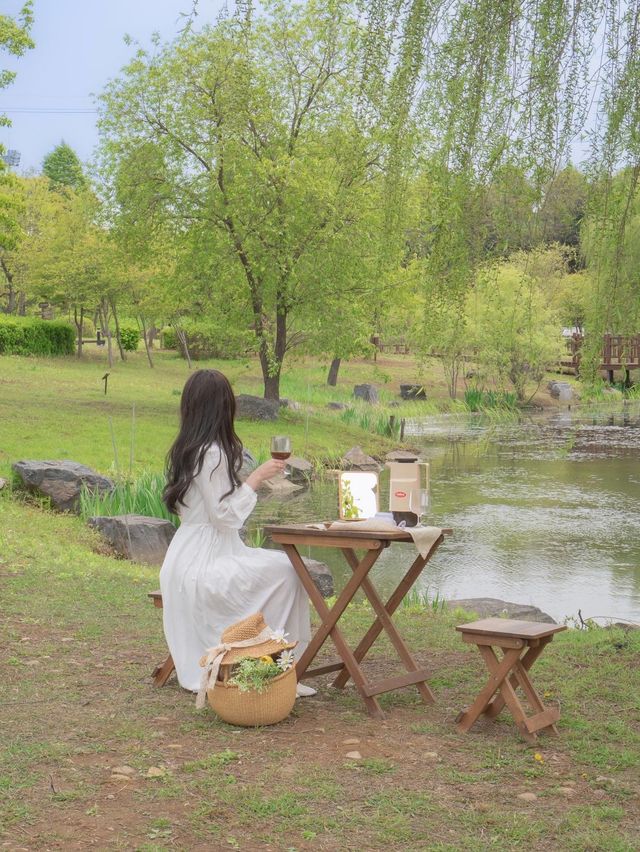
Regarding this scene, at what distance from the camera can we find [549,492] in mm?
16984

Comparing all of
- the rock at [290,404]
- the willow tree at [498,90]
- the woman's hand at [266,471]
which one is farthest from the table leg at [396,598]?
the rock at [290,404]

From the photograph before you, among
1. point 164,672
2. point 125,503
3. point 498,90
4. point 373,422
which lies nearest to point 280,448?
point 164,672

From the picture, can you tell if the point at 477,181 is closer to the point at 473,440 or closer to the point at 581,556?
the point at 581,556

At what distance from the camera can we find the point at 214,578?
4672mm

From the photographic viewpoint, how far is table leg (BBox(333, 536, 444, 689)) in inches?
187

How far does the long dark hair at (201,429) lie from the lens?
4668mm

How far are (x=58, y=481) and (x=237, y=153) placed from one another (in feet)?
34.0

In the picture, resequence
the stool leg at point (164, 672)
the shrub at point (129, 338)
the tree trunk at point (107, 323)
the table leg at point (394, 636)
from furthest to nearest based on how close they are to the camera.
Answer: the shrub at point (129, 338)
the tree trunk at point (107, 323)
the stool leg at point (164, 672)
the table leg at point (394, 636)

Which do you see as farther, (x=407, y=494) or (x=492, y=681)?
(x=407, y=494)

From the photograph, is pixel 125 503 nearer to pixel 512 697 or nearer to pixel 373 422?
pixel 512 697

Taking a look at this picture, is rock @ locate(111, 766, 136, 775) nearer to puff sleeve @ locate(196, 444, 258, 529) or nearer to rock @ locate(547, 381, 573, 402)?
puff sleeve @ locate(196, 444, 258, 529)

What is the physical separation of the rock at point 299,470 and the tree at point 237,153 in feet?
13.9

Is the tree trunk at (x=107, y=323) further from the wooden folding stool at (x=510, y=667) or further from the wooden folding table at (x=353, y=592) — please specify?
the wooden folding stool at (x=510, y=667)

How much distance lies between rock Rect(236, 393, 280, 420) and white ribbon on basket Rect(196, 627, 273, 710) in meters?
17.3
